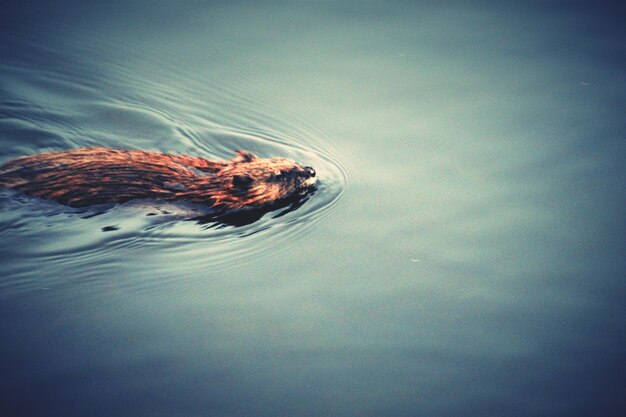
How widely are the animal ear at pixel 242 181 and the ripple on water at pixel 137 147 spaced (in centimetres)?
33

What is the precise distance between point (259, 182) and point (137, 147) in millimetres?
1698

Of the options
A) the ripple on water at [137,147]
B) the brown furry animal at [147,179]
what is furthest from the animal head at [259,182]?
the ripple on water at [137,147]

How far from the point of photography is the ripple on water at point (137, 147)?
4.29 metres

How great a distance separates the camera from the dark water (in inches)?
129

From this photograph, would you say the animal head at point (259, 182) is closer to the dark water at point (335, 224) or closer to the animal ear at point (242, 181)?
the animal ear at point (242, 181)

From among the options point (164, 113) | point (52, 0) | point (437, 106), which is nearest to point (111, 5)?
point (52, 0)

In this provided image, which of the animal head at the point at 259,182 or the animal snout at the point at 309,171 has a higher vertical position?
the animal snout at the point at 309,171

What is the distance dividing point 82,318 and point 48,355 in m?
0.36

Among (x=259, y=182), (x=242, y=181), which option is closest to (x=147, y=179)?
(x=242, y=181)

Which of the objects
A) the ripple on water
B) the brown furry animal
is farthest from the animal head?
the ripple on water

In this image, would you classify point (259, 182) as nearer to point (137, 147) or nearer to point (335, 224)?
point (335, 224)

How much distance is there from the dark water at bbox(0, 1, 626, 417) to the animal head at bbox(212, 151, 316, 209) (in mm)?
185

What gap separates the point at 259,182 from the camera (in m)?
5.00

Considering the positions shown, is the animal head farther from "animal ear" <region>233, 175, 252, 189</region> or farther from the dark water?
A: the dark water
